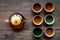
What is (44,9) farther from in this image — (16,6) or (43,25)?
(16,6)

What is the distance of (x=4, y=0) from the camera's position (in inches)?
88.5

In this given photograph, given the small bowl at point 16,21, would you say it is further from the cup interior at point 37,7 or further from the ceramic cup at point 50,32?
Answer: the ceramic cup at point 50,32

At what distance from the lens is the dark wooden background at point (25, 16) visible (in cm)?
222

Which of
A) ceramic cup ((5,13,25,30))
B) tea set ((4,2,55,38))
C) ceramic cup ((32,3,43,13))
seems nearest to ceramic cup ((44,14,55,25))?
tea set ((4,2,55,38))

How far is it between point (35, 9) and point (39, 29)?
28 centimetres

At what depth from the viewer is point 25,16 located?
88.1 inches

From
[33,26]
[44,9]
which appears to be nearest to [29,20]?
[33,26]

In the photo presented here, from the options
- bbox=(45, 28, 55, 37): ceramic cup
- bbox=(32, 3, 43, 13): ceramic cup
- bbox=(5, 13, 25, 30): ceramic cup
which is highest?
bbox=(32, 3, 43, 13): ceramic cup

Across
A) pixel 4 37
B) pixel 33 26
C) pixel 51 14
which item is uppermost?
pixel 51 14

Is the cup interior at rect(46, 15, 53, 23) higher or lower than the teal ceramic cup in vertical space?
higher

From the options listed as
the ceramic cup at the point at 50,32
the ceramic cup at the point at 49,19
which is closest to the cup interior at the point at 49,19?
the ceramic cup at the point at 49,19

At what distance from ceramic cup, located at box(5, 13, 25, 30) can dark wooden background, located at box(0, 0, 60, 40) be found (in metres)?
0.06

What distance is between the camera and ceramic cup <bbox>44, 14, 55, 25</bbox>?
86.5 inches

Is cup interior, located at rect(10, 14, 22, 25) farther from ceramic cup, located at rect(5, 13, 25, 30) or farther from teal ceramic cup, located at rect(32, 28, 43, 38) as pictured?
teal ceramic cup, located at rect(32, 28, 43, 38)
